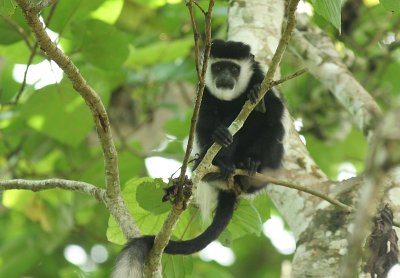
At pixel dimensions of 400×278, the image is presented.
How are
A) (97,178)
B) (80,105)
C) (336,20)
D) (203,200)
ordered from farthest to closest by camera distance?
(97,178)
(80,105)
(203,200)
(336,20)

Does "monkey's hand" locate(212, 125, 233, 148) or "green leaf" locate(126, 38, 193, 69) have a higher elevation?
"green leaf" locate(126, 38, 193, 69)

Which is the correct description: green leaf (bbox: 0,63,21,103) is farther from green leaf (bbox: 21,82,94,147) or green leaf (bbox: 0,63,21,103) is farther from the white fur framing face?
the white fur framing face

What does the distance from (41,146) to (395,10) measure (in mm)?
3371

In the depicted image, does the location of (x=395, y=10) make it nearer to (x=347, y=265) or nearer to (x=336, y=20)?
(x=336, y=20)

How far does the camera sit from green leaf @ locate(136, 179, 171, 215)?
2.53 m

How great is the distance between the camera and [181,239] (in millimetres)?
2865

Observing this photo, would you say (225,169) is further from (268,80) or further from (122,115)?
(122,115)

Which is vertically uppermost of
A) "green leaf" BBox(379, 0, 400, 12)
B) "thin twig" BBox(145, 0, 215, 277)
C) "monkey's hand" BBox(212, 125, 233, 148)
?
"monkey's hand" BBox(212, 125, 233, 148)

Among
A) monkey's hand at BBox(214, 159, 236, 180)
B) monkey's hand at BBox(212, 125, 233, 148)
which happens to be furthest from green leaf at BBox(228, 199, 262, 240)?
monkey's hand at BBox(212, 125, 233, 148)

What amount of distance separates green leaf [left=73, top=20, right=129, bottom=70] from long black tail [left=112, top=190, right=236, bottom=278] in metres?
0.98

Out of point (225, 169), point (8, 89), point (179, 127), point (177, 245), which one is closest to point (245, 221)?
point (225, 169)

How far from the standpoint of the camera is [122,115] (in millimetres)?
5449

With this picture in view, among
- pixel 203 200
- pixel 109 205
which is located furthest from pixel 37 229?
pixel 109 205

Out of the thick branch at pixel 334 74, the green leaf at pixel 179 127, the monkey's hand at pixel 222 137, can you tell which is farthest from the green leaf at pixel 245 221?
the green leaf at pixel 179 127
